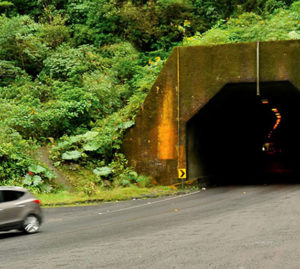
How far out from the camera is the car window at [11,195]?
52.1 feet

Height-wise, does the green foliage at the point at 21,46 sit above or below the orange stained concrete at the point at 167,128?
above

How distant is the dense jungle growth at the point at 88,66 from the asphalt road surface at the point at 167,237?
604 cm


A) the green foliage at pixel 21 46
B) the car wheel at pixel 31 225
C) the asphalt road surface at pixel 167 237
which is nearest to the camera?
the asphalt road surface at pixel 167 237

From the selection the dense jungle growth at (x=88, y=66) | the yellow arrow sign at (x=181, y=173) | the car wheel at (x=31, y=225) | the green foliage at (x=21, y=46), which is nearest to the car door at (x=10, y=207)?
the car wheel at (x=31, y=225)

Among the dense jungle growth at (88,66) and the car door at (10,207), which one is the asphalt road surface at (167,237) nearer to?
the car door at (10,207)

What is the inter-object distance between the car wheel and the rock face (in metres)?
12.0

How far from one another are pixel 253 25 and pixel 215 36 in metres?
4.32

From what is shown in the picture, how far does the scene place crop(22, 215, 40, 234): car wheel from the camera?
53.2 ft

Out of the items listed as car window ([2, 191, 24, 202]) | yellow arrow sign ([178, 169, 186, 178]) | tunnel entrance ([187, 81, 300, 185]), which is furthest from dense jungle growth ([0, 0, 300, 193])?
car window ([2, 191, 24, 202])

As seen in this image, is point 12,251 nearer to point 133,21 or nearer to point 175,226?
point 175,226

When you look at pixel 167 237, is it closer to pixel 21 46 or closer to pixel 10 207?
pixel 10 207

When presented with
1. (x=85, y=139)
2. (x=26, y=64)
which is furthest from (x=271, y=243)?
(x=26, y=64)

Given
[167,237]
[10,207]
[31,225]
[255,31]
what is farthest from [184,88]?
[167,237]

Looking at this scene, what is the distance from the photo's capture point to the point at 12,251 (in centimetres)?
1274
